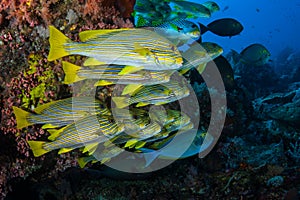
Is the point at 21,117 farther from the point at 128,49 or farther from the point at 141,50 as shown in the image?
the point at 141,50

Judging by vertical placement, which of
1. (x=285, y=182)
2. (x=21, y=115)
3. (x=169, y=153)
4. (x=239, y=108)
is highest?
(x=21, y=115)

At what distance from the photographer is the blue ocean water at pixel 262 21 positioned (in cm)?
7150

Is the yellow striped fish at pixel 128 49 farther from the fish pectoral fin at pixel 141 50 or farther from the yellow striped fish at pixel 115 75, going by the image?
the yellow striped fish at pixel 115 75

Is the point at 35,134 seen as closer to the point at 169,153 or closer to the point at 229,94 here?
the point at 169,153

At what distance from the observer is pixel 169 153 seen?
12.7 feet

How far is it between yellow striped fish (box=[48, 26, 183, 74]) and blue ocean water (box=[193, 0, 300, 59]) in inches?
2540

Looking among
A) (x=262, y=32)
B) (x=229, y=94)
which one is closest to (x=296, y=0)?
(x=262, y=32)

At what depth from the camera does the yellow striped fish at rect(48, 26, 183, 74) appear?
2.22m

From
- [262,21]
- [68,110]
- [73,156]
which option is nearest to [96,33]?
[68,110]

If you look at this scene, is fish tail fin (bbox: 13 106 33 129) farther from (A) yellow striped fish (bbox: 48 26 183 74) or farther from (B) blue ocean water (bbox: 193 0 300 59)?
(B) blue ocean water (bbox: 193 0 300 59)

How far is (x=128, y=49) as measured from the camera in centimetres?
225

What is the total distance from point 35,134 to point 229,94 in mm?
5043

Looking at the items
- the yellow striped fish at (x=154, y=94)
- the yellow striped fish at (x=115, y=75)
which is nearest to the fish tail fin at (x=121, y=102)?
the yellow striped fish at (x=154, y=94)

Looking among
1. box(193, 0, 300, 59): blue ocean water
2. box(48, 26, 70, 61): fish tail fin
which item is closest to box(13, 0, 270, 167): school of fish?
box(48, 26, 70, 61): fish tail fin
